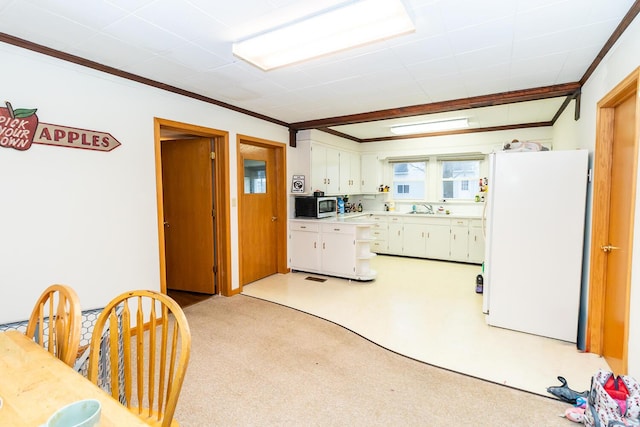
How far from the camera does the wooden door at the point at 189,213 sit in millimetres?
4164

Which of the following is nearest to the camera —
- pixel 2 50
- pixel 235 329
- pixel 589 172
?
pixel 2 50

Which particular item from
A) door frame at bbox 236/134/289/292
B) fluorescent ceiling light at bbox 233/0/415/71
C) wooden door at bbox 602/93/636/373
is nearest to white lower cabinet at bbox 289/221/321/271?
door frame at bbox 236/134/289/292

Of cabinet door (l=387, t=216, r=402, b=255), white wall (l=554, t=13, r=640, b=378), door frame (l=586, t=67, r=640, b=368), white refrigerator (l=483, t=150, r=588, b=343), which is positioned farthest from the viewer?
cabinet door (l=387, t=216, r=402, b=255)

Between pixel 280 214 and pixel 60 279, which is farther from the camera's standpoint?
pixel 280 214

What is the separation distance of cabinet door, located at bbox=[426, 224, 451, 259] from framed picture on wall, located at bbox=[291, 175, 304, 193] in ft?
8.51

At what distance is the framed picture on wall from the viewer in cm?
514

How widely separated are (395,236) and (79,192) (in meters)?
5.18

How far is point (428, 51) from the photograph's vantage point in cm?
254

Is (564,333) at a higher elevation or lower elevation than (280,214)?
lower

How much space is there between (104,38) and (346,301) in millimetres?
3405

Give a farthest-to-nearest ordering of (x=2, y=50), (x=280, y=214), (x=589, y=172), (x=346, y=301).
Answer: (x=280, y=214) < (x=346, y=301) < (x=589, y=172) < (x=2, y=50)

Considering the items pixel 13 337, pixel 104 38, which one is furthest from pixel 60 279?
pixel 104 38

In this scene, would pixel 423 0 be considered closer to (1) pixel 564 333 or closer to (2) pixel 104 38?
(2) pixel 104 38

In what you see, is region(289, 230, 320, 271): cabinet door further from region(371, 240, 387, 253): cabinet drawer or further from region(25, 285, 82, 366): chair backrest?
region(25, 285, 82, 366): chair backrest
